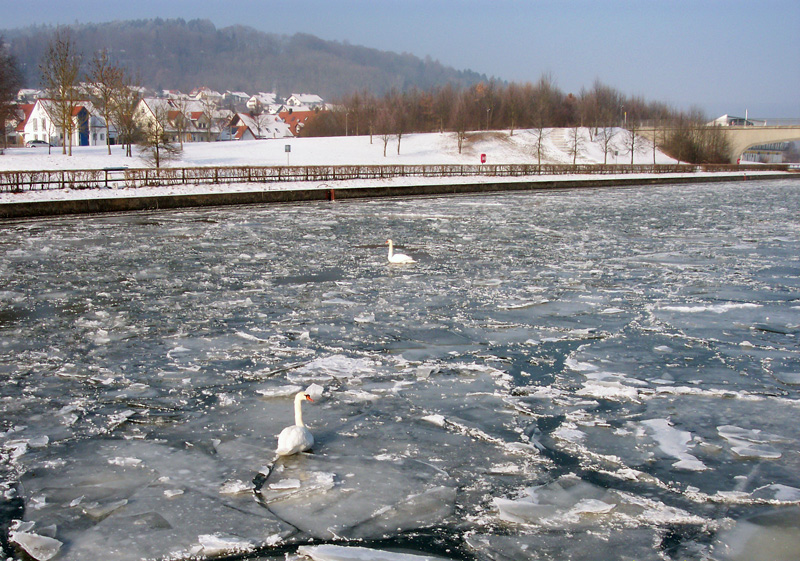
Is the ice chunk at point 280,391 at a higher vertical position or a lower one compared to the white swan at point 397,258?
lower

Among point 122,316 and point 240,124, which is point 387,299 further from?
point 240,124

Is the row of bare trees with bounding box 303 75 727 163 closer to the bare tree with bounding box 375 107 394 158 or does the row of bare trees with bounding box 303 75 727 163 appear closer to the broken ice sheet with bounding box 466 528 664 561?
the bare tree with bounding box 375 107 394 158

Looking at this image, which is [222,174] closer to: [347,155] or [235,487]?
[235,487]

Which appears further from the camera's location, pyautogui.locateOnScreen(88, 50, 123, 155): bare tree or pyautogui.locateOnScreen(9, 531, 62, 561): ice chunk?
pyautogui.locateOnScreen(88, 50, 123, 155): bare tree

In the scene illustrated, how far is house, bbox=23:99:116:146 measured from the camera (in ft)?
236

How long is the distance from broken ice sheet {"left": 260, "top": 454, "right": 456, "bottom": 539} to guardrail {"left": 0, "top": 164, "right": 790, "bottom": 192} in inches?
1077

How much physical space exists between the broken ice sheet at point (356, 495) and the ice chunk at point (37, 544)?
4.08ft

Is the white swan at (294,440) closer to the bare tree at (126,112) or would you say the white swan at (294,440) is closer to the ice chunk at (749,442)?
the ice chunk at (749,442)

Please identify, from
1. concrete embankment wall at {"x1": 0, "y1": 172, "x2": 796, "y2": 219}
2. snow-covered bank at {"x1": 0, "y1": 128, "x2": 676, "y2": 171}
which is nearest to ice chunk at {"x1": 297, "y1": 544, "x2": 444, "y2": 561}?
concrete embankment wall at {"x1": 0, "y1": 172, "x2": 796, "y2": 219}

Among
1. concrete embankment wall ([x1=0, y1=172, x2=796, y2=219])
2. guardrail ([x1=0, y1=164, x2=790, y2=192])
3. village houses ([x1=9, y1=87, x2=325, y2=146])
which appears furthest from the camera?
village houses ([x1=9, y1=87, x2=325, y2=146])

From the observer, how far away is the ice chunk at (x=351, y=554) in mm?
3994

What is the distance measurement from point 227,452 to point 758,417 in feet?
14.5

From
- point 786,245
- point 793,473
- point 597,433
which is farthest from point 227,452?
point 786,245

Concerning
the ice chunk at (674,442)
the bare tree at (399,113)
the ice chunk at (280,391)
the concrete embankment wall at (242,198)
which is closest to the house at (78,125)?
the bare tree at (399,113)
